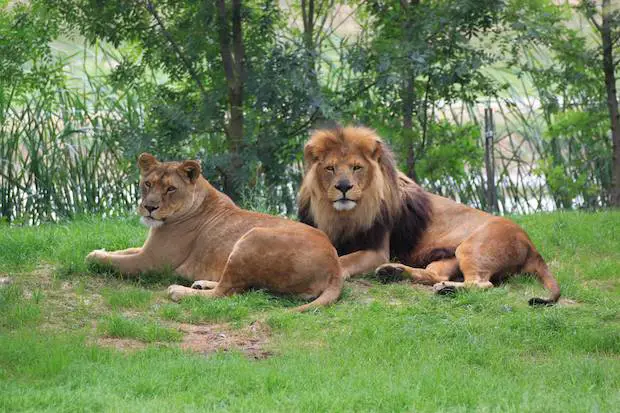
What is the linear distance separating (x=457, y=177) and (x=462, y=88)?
1.14 meters

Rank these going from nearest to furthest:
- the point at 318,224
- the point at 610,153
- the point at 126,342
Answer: the point at 126,342
the point at 318,224
the point at 610,153

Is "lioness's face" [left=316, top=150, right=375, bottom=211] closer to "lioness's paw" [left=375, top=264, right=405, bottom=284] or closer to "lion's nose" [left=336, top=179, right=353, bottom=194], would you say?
"lion's nose" [left=336, top=179, right=353, bottom=194]

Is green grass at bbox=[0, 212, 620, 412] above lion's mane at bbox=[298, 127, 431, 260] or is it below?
below

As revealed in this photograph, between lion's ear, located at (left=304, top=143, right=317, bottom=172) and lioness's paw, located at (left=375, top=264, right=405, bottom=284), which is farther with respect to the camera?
lion's ear, located at (left=304, top=143, right=317, bottom=172)

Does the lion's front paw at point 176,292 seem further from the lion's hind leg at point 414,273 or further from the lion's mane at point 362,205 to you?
the lion's hind leg at point 414,273

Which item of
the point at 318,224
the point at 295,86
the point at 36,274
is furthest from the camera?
the point at 295,86

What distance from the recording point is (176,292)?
768 cm

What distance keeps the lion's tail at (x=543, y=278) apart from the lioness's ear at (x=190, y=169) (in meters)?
2.46

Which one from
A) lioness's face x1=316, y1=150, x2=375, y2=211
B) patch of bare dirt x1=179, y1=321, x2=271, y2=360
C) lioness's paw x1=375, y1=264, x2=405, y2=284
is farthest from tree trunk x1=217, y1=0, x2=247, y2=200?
patch of bare dirt x1=179, y1=321, x2=271, y2=360

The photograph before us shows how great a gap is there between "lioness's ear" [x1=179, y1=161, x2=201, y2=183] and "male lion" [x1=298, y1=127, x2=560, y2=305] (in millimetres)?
837

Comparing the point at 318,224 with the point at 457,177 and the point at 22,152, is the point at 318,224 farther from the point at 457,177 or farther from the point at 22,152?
the point at 22,152

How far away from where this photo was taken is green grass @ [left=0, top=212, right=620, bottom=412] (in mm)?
5426

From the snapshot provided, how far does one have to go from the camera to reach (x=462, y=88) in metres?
12.4

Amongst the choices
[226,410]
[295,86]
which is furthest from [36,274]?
[295,86]
